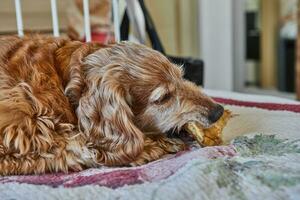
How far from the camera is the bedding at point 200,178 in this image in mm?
819

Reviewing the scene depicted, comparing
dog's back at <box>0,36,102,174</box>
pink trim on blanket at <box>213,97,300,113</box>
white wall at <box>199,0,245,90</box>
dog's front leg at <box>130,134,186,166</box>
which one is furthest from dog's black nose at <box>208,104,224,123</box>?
white wall at <box>199,0,245,90</box>

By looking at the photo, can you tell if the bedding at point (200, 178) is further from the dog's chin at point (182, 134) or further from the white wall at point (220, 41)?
the white wall at point (220, 41)

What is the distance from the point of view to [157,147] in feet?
3.93

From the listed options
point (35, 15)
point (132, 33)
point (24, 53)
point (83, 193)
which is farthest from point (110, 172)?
point (35, 15)

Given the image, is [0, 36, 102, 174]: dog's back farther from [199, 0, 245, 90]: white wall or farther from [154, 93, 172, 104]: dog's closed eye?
[199, 0, 245, 90]: white wall

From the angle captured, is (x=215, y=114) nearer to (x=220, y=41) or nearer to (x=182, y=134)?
(x=182, y=134)

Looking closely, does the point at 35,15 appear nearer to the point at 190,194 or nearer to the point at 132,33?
the point at 132,33

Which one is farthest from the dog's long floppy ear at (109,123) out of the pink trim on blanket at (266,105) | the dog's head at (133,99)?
the pink trim on blanket at (266,105)

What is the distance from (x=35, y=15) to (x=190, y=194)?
8.27ft

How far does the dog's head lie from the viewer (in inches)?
44.3

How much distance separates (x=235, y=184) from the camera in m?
0.84

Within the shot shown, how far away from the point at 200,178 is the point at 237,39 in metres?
2.85

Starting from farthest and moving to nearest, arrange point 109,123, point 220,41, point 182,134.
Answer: point 220,41
point 182,134
point 109,123

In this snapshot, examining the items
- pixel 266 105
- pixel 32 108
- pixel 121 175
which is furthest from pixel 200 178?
pixel 266 105
